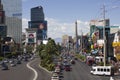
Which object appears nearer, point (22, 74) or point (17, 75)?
point (17, 75)

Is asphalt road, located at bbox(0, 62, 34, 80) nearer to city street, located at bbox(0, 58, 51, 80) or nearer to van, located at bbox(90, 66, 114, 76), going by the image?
city street, located at bbox(0, 58, 51, 80)

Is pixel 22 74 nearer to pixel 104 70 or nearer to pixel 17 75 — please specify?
pixel 17 75

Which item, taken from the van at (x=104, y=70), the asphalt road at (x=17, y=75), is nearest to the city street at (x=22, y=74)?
the asphalt road at (x=17, y=75)

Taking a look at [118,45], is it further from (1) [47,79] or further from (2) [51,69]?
(1) [47,79]

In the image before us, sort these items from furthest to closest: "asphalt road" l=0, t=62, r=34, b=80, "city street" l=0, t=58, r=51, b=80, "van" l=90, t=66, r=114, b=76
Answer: "van" l=90, t=66, r=114, b=76
"asphalt road" l=0, t=62, r=34, b=80
"city street" l=0, t=58, r=51, b=80

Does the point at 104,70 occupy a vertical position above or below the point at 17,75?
above

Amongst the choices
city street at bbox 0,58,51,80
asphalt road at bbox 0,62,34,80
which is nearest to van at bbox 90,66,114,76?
city street at bbox 0,58,51,80

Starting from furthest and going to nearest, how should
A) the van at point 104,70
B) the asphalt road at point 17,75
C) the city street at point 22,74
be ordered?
the van at point 104,70 → the asphalt road at point 17,75 → the city street at point 22,74

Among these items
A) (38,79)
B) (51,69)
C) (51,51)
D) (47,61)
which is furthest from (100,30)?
(38,79)

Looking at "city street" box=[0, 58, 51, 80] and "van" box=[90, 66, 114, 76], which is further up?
"van" box=[90, 66, 114, 76]

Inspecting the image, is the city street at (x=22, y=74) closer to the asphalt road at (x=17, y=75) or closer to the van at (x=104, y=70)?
the asphalt road at (x=17, y=75)

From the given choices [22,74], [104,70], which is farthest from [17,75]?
[104,70]

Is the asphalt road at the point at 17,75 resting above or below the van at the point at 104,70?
below

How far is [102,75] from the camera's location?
78.2 meters
